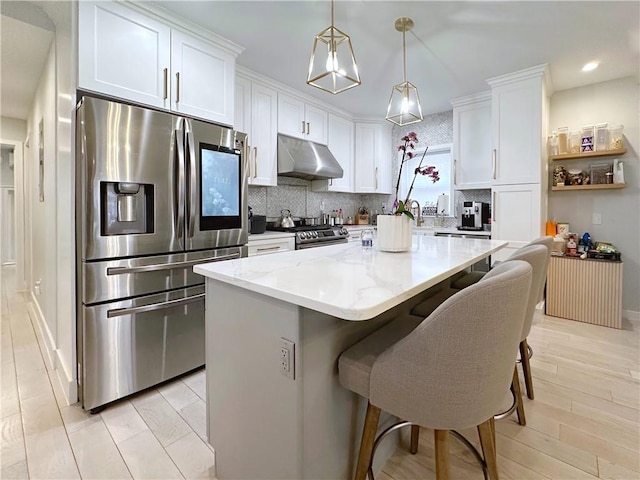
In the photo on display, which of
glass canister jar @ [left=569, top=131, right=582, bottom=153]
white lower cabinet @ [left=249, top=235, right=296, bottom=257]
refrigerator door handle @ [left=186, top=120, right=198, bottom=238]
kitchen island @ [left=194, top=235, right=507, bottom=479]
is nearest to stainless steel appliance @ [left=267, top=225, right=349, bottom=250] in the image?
white lower cabinet @ [left=249, top=235, right=296, bottom=257]

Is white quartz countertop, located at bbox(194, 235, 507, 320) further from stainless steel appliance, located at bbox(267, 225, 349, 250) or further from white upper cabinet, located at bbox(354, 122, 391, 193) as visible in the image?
white upper cabinet, located at bbox(354, 122, 391, 193)

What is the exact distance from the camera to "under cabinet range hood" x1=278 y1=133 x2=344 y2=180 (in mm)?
3562

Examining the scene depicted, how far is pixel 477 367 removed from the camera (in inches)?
34.8

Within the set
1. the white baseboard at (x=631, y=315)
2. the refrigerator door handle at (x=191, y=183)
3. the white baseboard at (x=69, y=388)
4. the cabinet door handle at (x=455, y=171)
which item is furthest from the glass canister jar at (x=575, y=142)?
the white baseboard at (x=69, y=388)

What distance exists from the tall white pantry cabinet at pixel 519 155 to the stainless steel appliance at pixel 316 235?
1752 millimetres

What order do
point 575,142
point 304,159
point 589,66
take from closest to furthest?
point 589,66 → point 575,142 → point 304,159

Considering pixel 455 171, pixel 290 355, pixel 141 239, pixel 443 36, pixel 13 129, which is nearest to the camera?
pixel 290 355

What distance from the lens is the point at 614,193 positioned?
3.49m

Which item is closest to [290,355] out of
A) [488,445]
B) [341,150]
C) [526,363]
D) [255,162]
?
[488,445]

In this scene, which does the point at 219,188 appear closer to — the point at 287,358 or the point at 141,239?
the point at 141,239

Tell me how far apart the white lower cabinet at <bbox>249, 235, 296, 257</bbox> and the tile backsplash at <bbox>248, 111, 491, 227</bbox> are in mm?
790

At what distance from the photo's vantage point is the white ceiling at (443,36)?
2246 mm

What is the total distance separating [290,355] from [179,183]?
1.57m

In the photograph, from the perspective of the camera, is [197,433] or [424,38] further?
[424,38]
